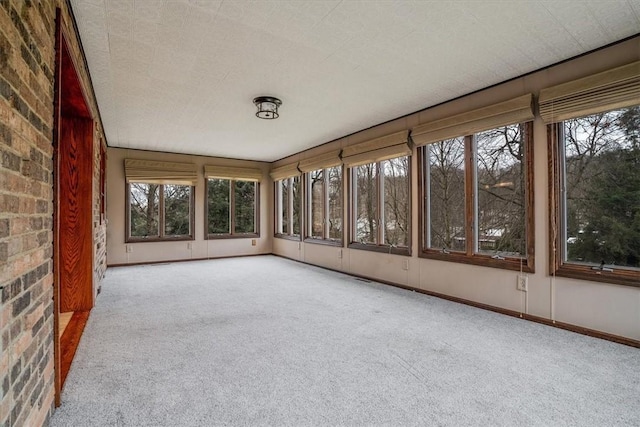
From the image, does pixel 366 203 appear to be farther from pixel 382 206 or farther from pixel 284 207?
pixel 284 207

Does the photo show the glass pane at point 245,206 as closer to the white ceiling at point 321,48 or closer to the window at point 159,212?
the window at point 159,212

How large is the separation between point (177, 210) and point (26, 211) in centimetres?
601

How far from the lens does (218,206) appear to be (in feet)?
24.4

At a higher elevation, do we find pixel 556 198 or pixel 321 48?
pixel 321 48

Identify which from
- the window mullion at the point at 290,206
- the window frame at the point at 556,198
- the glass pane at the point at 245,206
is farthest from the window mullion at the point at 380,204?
the glass pane at the point at 245,206

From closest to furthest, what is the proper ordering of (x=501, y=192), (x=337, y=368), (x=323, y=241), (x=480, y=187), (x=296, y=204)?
(x=337, y=368) < (x=501, y=192) < (x=480, y=187) < (x=323, y=241) < (x=296, y=204)

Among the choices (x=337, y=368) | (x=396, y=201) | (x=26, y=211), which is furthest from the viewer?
(x=396, y=201)

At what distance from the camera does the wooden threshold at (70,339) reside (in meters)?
2.15

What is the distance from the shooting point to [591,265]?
9.27ft

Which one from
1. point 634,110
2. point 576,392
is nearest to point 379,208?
point 634,110

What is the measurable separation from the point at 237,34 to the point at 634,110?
10.6 feet

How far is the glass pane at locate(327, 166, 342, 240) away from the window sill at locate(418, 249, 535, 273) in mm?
1995

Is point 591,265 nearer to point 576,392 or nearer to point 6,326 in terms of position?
point 576,392

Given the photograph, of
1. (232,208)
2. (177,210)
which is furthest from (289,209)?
(177,210)
